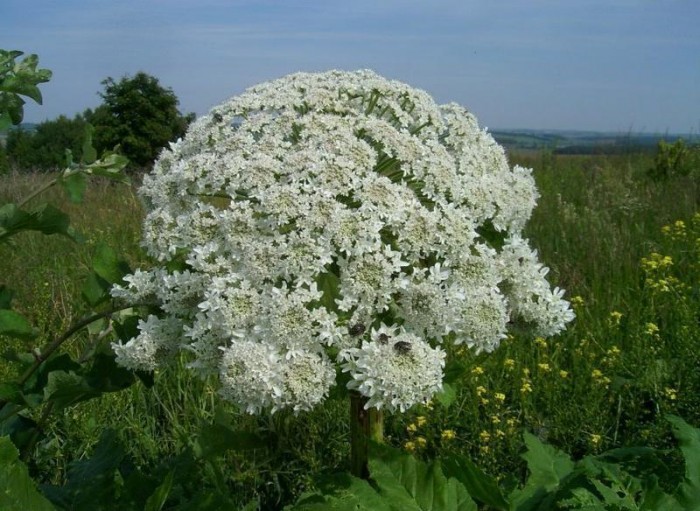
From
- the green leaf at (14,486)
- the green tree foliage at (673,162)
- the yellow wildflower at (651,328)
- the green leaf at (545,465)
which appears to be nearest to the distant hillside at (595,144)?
the green tree foliage at (673,162)

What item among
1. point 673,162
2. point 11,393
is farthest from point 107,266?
point 673,162

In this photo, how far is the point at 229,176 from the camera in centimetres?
237

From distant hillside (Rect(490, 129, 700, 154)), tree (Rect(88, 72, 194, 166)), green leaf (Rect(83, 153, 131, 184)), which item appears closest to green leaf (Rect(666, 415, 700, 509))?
green leaf (Rect(83, 153, 131, 184))

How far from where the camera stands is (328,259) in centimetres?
214

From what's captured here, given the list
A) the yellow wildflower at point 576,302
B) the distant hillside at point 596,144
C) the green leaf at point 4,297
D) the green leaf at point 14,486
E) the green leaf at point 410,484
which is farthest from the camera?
the distant hillside at point 596,144

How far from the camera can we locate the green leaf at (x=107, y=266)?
2.55 metres

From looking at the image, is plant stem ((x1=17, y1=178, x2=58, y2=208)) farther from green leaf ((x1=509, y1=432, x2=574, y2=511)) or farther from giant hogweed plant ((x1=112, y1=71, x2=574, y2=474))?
green leaf ((x1=509, y1=432, x2=574, y2=511))

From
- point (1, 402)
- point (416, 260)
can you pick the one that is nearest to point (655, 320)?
point (416, 260)

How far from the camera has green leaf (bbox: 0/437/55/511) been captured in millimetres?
2037

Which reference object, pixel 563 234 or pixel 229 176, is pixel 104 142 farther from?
pixel 229 176

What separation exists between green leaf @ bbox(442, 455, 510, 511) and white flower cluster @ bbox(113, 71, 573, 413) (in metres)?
0.60

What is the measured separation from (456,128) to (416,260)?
75cm

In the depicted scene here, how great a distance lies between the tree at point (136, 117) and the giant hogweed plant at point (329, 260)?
31311 mm

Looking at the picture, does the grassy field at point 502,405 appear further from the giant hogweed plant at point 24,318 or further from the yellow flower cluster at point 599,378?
the giant hogweed plant at point 24,318
